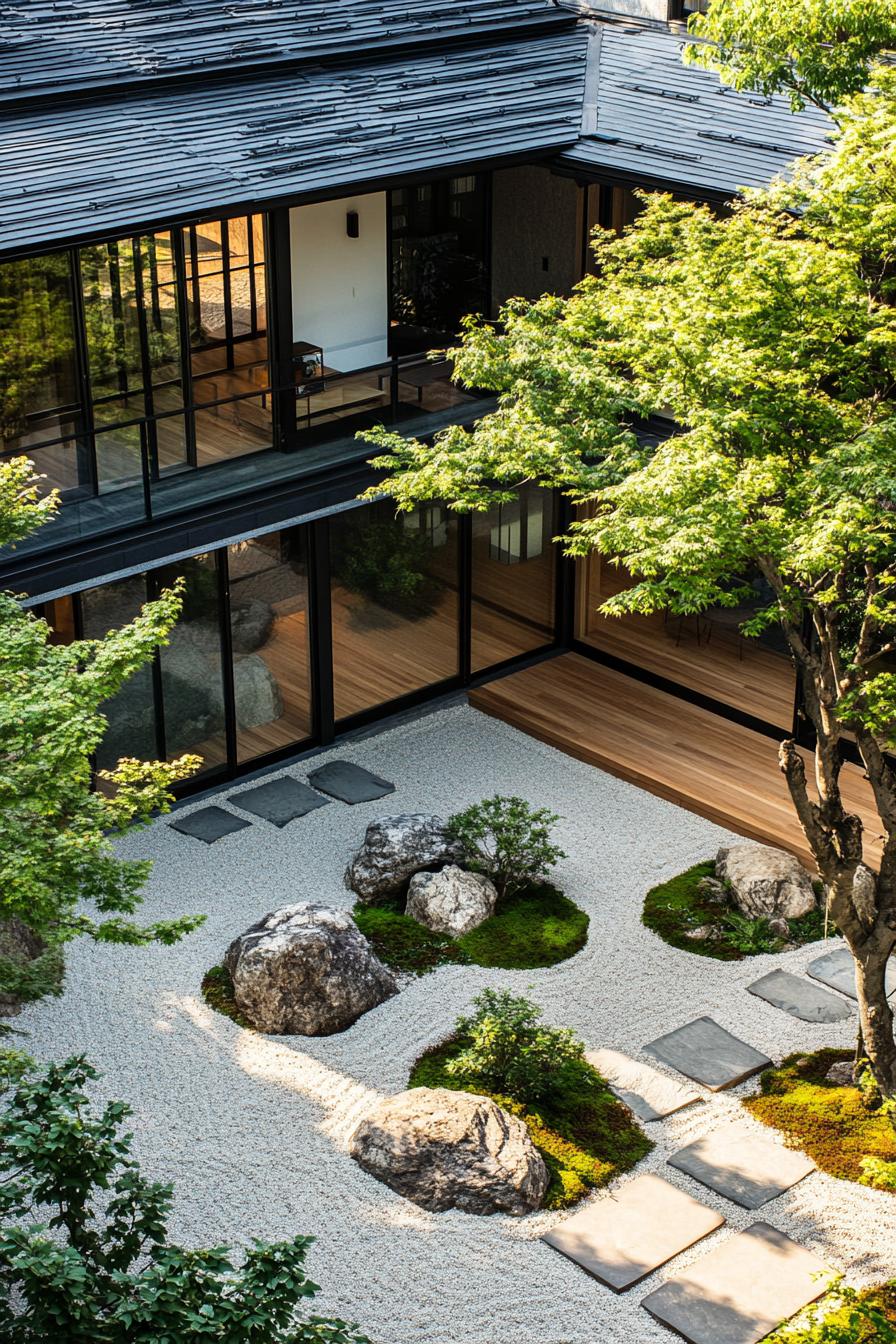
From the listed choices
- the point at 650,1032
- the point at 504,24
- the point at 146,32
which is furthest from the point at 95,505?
the point at 504,24

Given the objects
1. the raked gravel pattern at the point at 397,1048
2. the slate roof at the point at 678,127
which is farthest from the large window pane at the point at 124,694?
the slate roof at the point at 678,127

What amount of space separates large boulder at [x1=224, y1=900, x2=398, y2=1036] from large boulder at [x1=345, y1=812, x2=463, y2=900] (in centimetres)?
155

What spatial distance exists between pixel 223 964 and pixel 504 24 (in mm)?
12339

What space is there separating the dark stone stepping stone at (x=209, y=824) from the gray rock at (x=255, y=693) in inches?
46.6

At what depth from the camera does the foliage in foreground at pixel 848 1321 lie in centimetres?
896

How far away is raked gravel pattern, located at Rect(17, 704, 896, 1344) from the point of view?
38.7 feet

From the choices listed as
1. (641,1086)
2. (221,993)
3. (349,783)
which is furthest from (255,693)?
(641,1086)

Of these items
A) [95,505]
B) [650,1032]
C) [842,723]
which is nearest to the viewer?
[842,723]

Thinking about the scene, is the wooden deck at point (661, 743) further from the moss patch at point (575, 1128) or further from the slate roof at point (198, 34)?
the slate roof at point (198, 34)

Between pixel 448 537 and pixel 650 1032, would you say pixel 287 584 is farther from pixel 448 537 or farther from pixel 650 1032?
pixel 650 1032

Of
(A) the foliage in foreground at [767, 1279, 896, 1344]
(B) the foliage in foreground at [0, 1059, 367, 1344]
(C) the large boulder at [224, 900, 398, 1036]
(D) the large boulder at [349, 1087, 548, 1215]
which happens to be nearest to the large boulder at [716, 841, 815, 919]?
(C) the large boulder at [224, 900, 398, 1036]

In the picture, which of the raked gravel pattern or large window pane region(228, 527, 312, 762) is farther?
large window pane region(228, 527, 312, 762)

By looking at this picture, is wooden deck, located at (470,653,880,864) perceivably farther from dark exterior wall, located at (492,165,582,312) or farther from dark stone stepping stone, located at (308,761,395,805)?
dark exterior wall, located at (492,165,582,312)

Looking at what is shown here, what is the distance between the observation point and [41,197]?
14883 millimetres
